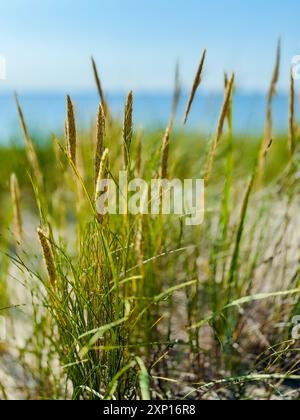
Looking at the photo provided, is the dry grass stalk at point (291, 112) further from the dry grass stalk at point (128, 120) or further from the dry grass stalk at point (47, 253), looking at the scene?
the dry grass stalk at point (47, 253)

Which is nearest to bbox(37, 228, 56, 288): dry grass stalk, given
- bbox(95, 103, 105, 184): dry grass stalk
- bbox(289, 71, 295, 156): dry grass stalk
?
bbox(95, 103, 105, 184): dry grass stalk

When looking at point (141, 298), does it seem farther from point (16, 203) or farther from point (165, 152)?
point (16, 203)

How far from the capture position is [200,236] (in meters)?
1.45

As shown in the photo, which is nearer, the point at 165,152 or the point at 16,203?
the point at 165,152

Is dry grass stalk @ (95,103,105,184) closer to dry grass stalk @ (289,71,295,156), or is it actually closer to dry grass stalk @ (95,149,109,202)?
dry grass stalk @ (95,149,109,202)

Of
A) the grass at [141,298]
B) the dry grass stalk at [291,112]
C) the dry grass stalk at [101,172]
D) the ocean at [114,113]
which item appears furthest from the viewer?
the ocean at [114,113]

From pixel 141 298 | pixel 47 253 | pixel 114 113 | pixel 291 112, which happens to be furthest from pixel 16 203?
pixel 114 113

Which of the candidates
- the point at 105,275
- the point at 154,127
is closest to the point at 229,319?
the point at 105,275

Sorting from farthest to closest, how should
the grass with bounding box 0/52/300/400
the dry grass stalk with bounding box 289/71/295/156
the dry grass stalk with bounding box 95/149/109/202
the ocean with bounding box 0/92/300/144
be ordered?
the ocean with bounding box 0/92/300/144 < the dry grass stalk with bounding box 289/71/295/156 < the grass with bounding box 0/52/300/400 < the dry grass stalk with bounding box 95/149/109/202

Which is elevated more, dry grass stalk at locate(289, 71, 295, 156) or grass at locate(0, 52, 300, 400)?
dry grass stalk at locate(289, 71, 295, 156)

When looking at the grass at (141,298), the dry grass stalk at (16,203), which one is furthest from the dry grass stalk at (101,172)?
the dry grass stalk at (16,203)

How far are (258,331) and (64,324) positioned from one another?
48 cm
